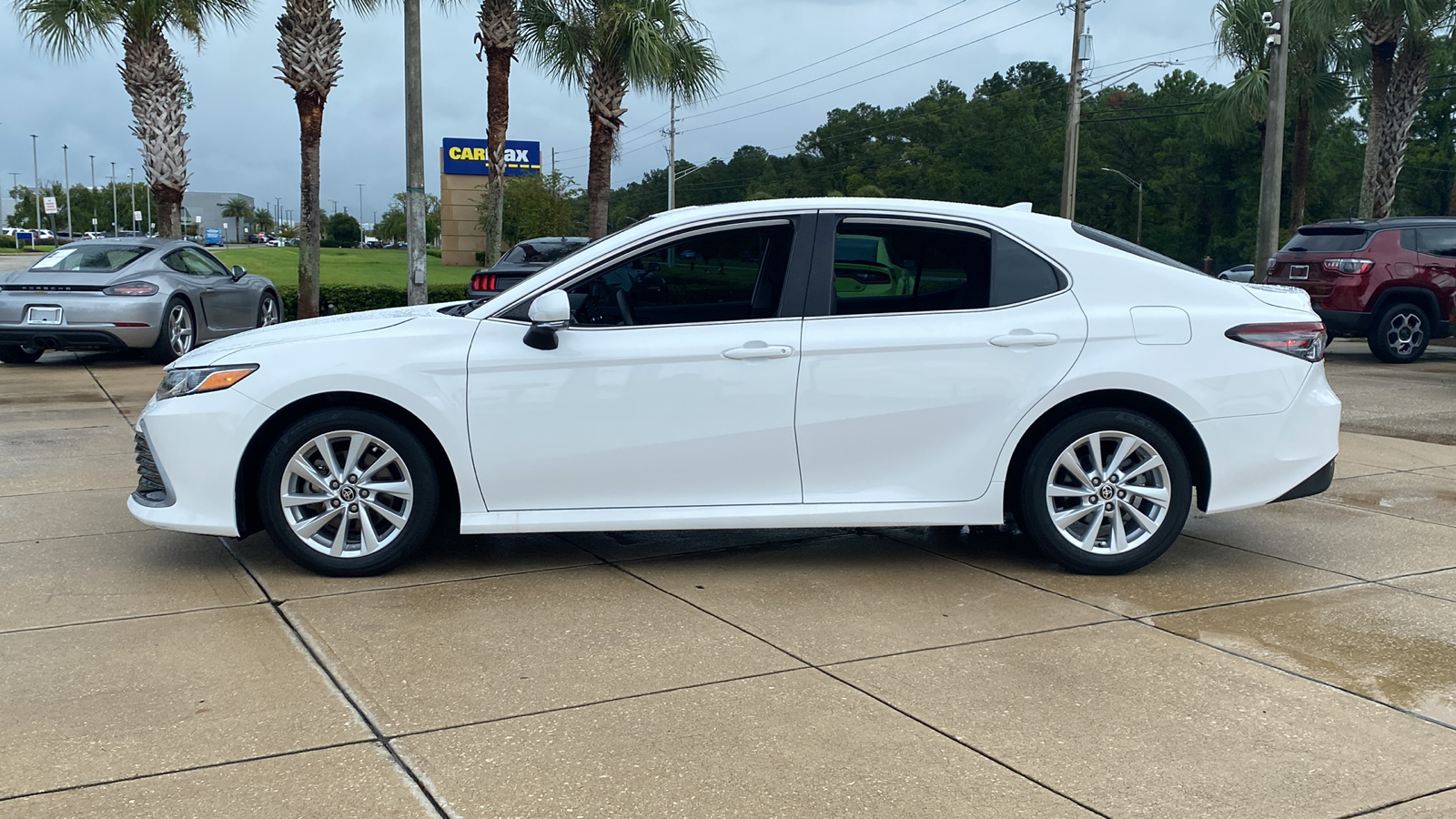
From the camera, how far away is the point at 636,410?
509 centimetres

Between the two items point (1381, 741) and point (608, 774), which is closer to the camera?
point (608, 774)

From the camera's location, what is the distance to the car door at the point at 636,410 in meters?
5.07

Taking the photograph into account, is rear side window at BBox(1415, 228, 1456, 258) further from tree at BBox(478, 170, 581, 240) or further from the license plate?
tree at BBox(478, 170, 581, 240)

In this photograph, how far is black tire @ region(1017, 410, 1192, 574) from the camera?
5234 mm

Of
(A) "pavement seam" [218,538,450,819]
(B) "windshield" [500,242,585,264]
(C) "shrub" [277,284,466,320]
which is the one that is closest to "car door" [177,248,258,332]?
(B) "windshield" [500,242,585,264]

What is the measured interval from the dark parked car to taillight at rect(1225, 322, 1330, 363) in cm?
882

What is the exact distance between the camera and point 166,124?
2128 cm

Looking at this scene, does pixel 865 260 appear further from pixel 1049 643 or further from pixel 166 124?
pixel 166 124

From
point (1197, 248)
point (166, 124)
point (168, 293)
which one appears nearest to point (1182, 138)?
point (1197, 248)

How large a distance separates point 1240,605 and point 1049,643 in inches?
41.8

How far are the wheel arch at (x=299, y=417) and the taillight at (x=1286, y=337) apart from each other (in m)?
Answer: 3.45

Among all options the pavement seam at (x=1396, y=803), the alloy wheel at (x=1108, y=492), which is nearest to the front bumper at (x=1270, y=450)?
the alloy wheel at (x=1108, y=492)

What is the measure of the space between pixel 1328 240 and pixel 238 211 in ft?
639

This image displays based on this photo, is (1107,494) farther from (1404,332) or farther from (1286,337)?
(1404,332)
